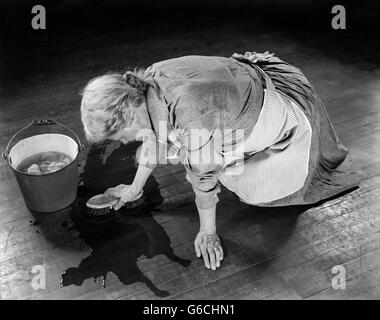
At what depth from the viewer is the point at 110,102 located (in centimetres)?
146

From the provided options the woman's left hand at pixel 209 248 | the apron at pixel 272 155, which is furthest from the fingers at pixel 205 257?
the apron at pixel 272 155

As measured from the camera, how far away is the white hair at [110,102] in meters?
1.47

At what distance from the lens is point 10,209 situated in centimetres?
208

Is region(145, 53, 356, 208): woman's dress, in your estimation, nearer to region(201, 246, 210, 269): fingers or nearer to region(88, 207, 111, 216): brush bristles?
region(201, 246, 210, 269): fingers

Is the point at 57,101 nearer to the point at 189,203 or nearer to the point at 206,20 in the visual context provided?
the point at 189,203

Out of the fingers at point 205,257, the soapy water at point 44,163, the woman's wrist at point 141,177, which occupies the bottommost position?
the fingers at point 205,257

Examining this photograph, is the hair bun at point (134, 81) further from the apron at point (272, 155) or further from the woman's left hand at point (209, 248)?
the woman's left hand at point (209, 248)

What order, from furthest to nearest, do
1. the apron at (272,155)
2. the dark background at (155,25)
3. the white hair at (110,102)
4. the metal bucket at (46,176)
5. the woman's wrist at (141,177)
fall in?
the dark background at (155,25) → the woman's wrist at (141,177) → the metal bucket at (46,176) → the apron at (272,155) → the white hair at (110,102)

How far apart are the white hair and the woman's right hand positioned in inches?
22.9

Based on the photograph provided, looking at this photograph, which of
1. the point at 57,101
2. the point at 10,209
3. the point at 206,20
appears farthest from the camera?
the point at 206,20
